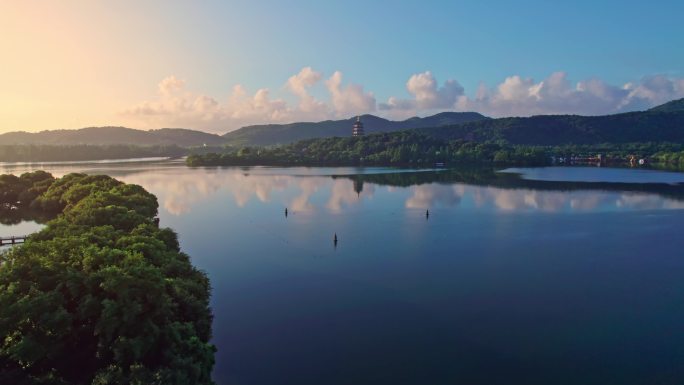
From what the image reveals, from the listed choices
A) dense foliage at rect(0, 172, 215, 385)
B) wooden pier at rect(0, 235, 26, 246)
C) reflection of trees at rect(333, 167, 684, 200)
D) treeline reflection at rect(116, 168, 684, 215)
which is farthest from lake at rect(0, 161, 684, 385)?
reflection of trees at rect(333, 167, 684, 200)

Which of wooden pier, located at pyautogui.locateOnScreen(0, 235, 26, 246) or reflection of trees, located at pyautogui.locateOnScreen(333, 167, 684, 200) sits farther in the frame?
reflection of trees, located at pyautogui.locateOnScreen(333, 167, 684, 200)

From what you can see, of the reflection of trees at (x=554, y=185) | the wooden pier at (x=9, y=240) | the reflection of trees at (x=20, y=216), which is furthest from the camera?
the reflection of trees at (x=554, y=185)

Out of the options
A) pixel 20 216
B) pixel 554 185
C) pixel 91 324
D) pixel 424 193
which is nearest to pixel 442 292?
pixel 91 324

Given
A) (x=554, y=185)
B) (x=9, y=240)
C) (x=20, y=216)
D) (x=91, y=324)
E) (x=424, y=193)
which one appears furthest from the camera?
(x=554, y=185)

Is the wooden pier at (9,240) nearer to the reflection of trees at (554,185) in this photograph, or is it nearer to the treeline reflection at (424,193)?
the treeline reflection at (424,193)

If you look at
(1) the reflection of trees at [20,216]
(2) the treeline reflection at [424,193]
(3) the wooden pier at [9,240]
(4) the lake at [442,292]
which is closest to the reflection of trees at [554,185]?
(2) the treeline reflection at [424,193]

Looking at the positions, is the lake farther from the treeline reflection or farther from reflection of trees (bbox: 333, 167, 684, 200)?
reflection of trees (bbox: 333, 167, 684, 200)

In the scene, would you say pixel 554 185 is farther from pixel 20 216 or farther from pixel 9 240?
pixel 20 216

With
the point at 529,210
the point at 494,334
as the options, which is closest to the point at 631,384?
the point at 494,334
